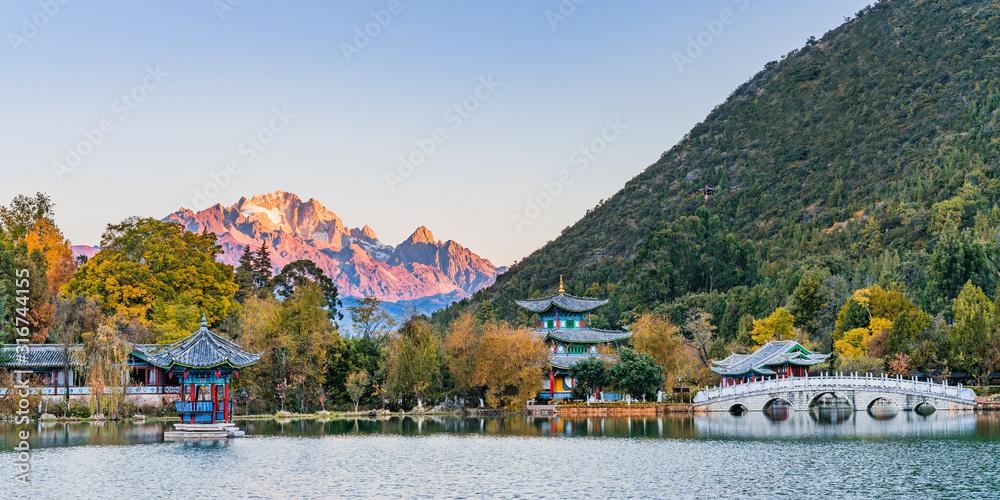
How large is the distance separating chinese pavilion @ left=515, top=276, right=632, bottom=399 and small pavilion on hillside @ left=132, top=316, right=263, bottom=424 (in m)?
22.6

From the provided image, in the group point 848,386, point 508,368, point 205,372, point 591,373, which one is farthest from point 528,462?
point 848,386

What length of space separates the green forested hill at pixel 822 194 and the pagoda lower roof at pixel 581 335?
16.4 m

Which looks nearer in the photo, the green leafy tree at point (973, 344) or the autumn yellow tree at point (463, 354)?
the green leafy tree at point (973, 344)

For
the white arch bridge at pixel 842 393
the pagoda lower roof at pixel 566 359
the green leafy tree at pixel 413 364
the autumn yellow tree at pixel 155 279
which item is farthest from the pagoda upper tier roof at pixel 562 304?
the autumn yellow tree at pixel 155 279

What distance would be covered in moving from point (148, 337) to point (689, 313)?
44432mm

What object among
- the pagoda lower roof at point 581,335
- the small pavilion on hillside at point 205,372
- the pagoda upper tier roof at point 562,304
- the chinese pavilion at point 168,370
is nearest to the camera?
the small pavilion on hillside at point 205,372

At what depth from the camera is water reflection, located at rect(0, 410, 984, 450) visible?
3562 cm

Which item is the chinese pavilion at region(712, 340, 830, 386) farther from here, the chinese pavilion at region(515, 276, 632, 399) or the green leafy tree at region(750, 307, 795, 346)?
the green leafy tree at region(750, 307, 795, 346)

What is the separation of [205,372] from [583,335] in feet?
97.1

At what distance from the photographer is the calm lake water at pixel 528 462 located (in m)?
22.9

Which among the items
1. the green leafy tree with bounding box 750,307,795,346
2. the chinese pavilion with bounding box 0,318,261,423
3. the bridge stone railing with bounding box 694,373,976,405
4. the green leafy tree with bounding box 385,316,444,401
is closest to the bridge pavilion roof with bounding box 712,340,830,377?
A: the bridge stone railing with bounding box 694,373,976,405

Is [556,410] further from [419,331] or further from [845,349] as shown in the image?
[845,349]

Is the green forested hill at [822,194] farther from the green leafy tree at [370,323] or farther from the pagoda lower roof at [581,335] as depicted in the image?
the green leafy tree at [370,323]

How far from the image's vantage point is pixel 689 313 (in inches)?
3066
